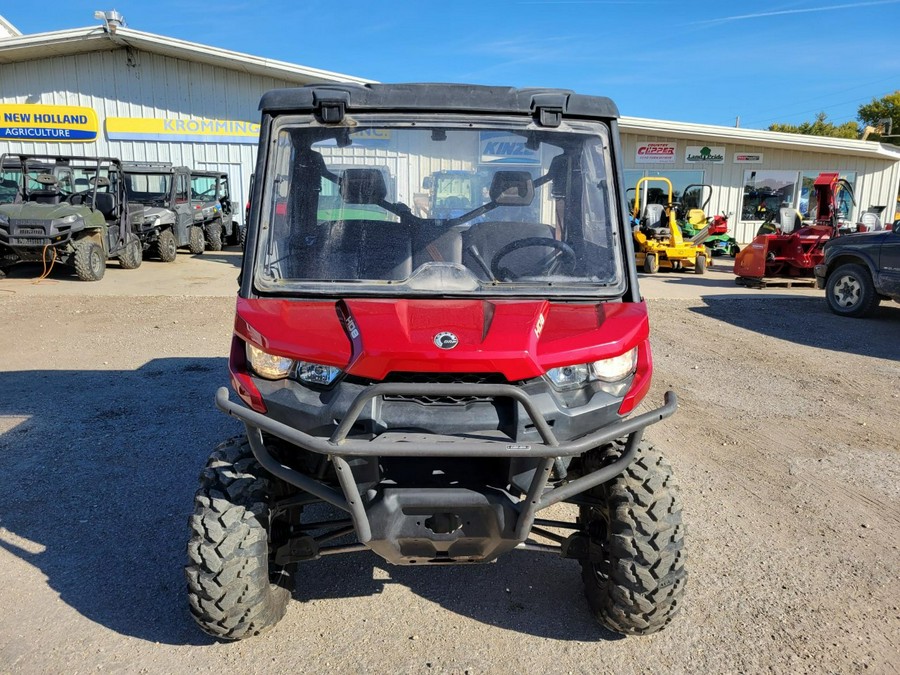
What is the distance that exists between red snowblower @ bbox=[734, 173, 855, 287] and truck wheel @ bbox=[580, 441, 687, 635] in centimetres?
1208

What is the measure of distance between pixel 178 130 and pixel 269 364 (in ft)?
63.9

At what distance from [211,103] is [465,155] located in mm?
18804

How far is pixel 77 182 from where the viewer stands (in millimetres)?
Answer: 13898

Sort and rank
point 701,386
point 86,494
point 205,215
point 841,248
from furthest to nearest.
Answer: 1. point 205,215
2. point 841,248
3. point 701,386
4. point 86,494

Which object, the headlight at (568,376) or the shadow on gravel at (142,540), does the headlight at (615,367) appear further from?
the shadow on gravel at (142,540)

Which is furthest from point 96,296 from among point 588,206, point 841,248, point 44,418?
point 841,248

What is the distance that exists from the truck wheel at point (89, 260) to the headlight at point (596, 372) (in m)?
11.9

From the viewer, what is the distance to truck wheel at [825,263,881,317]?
10.0 m

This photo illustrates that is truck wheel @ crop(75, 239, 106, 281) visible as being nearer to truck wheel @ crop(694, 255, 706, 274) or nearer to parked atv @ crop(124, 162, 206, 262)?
parked atv @ crop(124, 162, 206, 262)

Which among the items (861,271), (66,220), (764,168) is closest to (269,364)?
(861,271)

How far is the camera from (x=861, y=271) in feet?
33.2

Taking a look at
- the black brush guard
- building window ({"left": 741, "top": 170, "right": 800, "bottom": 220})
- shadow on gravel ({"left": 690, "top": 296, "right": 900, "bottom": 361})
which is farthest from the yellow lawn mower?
the black brush guard

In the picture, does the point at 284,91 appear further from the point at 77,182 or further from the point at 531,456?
the point at 77,182

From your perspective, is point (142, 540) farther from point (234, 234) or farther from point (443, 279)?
point (234, 234)
